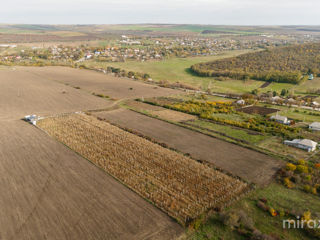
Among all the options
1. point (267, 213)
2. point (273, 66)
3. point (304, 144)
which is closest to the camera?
point (267, 213)

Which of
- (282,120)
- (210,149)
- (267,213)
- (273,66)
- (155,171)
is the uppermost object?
(273,66)

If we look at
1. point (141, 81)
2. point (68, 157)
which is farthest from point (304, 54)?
point (68, 157)

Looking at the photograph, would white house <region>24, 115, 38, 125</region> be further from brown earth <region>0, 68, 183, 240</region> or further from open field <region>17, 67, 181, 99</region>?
open field <region>17, 67, 181, 99</region>

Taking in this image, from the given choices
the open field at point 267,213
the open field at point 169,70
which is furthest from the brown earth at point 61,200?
the open field at point 169,70

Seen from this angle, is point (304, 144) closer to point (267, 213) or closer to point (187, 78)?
point (267, 213)

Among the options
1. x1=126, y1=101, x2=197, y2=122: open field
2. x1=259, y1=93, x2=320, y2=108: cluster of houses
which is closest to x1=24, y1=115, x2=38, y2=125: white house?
x1=126, y1=101, x2=197, y2=122: open field

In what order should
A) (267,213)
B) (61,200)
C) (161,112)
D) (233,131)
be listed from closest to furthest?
(267,213) → (61,200) → (233,131) → (161,112)

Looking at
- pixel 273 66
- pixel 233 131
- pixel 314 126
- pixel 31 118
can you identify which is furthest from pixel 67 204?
pixel 273 66

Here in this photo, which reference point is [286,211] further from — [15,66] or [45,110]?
[15,66]
